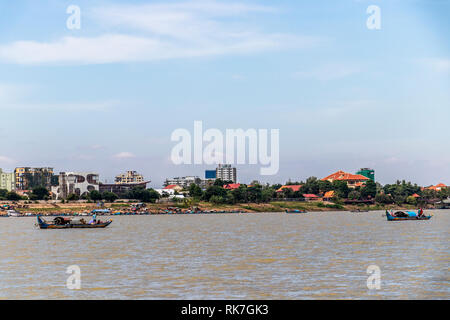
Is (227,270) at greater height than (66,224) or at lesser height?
lesser

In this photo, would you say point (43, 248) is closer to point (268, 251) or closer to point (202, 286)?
point (268, 251)

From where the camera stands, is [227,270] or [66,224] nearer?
[227,270]

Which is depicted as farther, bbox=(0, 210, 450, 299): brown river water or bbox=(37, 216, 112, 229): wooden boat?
bbox=(37, 216, 112, 229): wooden boat

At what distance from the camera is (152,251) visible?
63438 millimetres

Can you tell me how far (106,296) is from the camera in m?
35.5

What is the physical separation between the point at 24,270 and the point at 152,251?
17994 millimetres

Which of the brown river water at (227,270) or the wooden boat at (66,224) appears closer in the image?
the brown river water at (227,270)

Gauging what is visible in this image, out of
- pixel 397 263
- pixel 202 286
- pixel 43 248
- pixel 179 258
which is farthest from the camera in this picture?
pixel 43 248

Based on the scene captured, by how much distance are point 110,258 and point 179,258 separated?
6.69 meters

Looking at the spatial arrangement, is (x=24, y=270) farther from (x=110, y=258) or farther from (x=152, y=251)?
(x=152, y=251)
